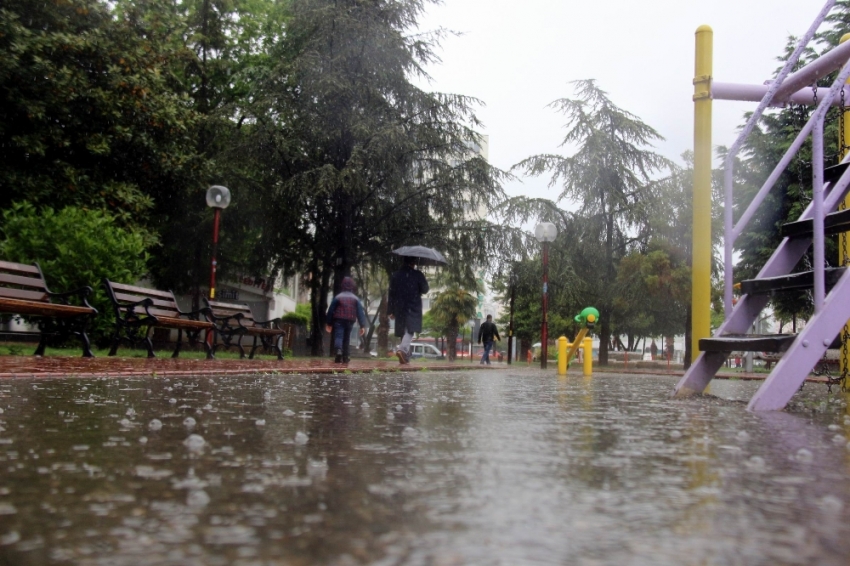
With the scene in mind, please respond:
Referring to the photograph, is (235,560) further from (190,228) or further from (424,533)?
(190,228)

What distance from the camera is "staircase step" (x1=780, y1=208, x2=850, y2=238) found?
505cm

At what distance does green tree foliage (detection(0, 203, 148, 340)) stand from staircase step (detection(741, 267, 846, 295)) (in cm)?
1052

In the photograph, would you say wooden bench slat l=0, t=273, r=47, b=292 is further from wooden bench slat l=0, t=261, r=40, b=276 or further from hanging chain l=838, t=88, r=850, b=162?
hanging chain l=838, t=88, r=850, b=162

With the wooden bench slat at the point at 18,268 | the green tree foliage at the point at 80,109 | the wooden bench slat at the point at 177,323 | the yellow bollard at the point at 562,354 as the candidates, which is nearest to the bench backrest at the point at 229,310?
the wooden bench slat at the point at 177,323

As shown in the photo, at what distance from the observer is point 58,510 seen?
1.59 meters

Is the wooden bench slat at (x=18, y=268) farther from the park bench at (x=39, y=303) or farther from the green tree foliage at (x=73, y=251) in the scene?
the green tree foliage at (x=73, y=251)

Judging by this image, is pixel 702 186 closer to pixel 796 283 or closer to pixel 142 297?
pixel 796 283

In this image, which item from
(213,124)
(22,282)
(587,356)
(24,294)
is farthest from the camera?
(213,124)

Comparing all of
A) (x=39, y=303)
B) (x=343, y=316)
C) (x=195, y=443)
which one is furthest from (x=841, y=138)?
(x=343, y=316)

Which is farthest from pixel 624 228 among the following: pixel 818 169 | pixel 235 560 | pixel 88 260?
pixel 235 560

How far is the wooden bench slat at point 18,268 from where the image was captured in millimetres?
9479

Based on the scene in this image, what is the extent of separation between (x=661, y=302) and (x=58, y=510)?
3009 centimetres

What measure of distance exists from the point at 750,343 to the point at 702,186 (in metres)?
2.03

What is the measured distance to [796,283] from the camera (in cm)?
493
